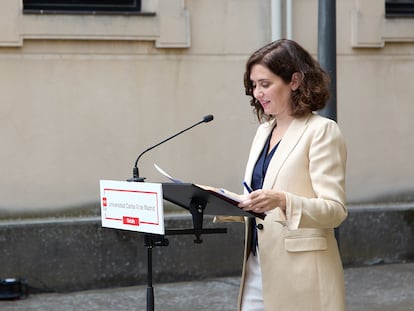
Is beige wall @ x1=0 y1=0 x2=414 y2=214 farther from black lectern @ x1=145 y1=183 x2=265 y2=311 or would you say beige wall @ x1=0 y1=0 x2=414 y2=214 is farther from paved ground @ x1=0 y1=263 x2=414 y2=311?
black lectern @ x1=145 y1=183 x2=265 y2=311

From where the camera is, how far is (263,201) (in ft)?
12.1

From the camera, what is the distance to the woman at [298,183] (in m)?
3.90

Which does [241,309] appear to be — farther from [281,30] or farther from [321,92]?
[281,30]

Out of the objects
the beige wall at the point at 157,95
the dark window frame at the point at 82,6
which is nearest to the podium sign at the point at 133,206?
the beige wall at the point at 157,95

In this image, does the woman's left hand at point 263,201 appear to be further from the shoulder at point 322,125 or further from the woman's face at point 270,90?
the woman's face at point 270,90

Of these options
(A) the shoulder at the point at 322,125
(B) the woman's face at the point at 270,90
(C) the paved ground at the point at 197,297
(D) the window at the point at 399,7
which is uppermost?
(D) the window at the point at 399,7

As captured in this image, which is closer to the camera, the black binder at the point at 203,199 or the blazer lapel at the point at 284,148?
the black binder at the point at 203,199

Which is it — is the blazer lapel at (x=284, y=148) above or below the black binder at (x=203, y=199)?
above

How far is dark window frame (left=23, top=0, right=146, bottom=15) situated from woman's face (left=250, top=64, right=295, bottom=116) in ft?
15.3

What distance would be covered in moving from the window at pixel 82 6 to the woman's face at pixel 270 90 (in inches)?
184

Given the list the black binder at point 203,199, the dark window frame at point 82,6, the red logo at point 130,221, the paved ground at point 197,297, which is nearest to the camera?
the black binder at point 203,199

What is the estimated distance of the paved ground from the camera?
7879mm

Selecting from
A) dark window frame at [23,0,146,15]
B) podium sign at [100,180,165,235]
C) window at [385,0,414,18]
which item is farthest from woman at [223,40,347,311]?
window at [385,0,414,18]

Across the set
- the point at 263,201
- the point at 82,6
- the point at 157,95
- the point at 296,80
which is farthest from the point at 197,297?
the point at 263,201
